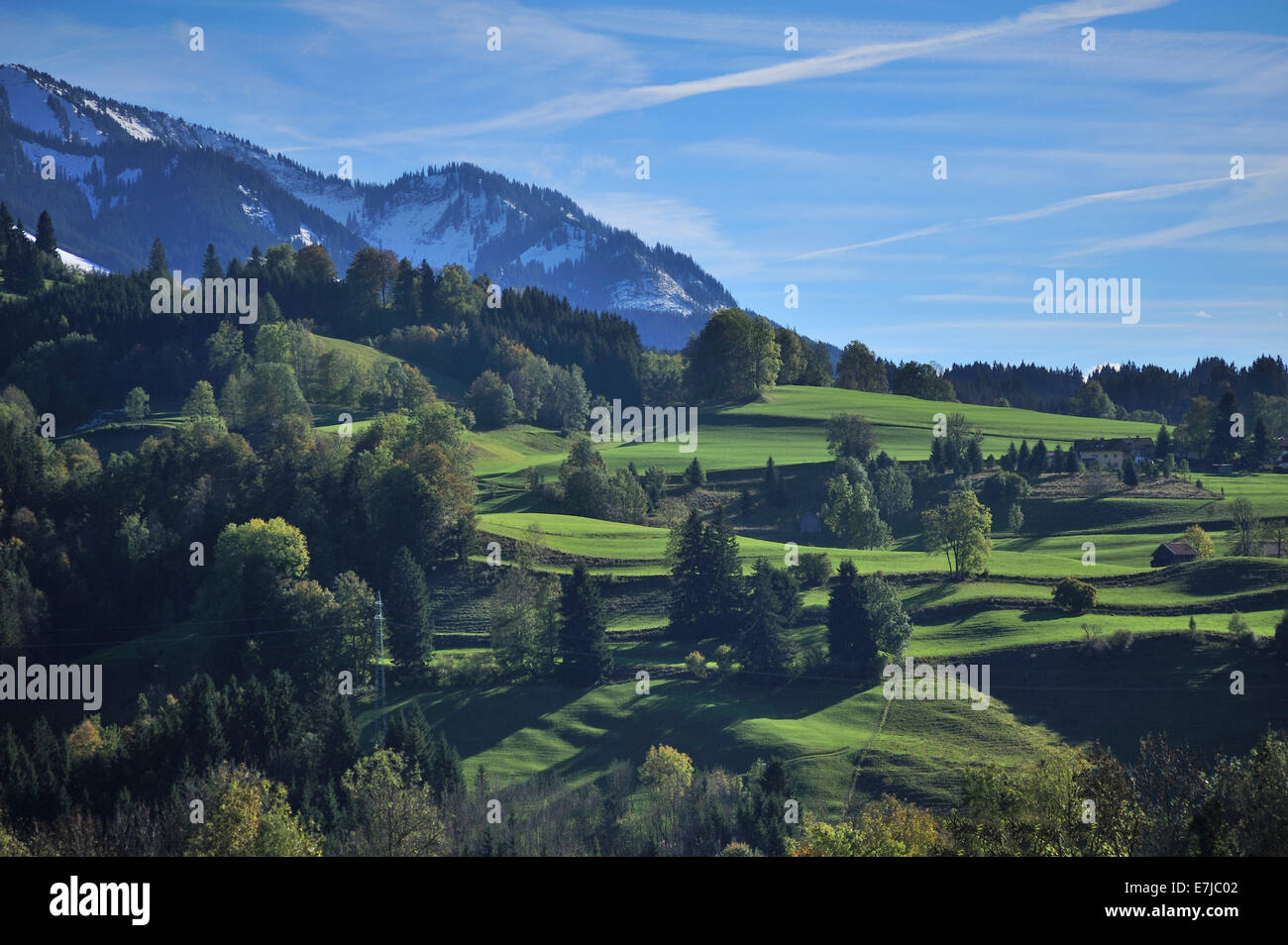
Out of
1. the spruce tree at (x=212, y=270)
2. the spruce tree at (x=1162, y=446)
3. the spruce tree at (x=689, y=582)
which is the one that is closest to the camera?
the spruce tree at (x=689, y=582)

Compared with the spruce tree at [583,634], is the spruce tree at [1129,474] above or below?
above

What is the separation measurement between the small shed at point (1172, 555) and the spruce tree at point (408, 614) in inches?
2323

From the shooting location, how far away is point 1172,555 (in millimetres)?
87375

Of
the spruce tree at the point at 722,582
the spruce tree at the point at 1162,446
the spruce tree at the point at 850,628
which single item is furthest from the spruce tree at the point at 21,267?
the spruce tree at the point at 1162,446

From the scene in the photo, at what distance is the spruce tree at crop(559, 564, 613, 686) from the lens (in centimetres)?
7681

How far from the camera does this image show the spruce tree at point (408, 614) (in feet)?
260

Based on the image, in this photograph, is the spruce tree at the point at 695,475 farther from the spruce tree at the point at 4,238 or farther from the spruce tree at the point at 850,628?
the spruce tree at the point at 4,238

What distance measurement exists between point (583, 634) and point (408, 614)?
14.1 m

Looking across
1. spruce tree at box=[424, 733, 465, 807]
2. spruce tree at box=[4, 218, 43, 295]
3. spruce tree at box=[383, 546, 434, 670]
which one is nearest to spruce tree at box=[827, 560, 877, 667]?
spruce tree at box=[424, 733, 465, 807]

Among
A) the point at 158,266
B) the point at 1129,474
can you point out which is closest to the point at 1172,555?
the point at 1129,474

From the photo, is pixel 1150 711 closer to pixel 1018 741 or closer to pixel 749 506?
pixel 1018 741

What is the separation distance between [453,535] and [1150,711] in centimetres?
5860

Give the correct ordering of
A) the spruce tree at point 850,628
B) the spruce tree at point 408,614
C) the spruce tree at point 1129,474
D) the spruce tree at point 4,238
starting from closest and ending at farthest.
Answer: the spruce tree at point 850,628, the spruce tree at point 408,614, the spruce tree at point 1129,474, the spruce tree at point 4,238
